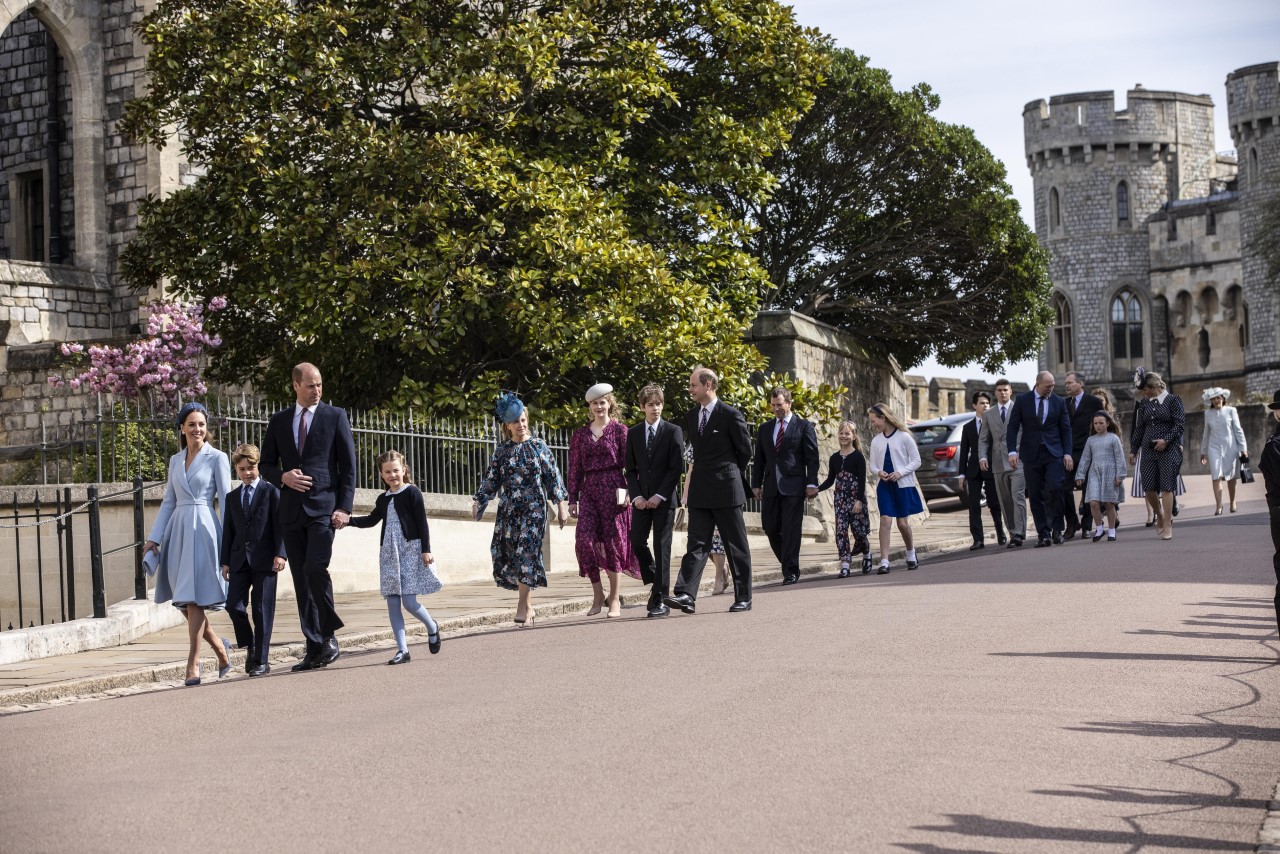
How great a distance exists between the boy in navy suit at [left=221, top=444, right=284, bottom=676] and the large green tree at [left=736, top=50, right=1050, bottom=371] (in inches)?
885

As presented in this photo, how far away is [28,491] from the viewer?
1703 cm

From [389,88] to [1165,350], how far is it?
67.8m

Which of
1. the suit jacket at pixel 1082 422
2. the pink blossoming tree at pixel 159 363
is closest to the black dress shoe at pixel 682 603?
the suit jacket at pixel 1082 422

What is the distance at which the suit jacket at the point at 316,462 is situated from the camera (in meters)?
10.5

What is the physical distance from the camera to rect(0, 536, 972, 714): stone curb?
32.0 feet

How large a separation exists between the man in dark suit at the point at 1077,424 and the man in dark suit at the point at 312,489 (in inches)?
406

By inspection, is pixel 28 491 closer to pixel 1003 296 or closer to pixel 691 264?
pixel 691 264

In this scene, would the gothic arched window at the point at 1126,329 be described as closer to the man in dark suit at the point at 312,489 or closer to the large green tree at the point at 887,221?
the large green tree at the point at 887,221

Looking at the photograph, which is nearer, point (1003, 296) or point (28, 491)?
point (28, 491)

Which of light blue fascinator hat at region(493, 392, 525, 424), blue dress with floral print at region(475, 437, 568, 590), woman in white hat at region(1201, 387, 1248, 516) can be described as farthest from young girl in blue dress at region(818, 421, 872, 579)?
woman in white hat at region(1201, 387, 1248, 516)

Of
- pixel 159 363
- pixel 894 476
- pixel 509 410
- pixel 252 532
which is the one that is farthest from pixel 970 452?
pixel 159 363

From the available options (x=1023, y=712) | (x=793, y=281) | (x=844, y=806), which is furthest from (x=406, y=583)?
(x=793, y=281)

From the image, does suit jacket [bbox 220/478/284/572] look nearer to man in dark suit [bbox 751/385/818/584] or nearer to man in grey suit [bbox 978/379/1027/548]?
man in dark suit [bbox 751/385/818/584]

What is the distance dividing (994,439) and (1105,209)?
223 ft
